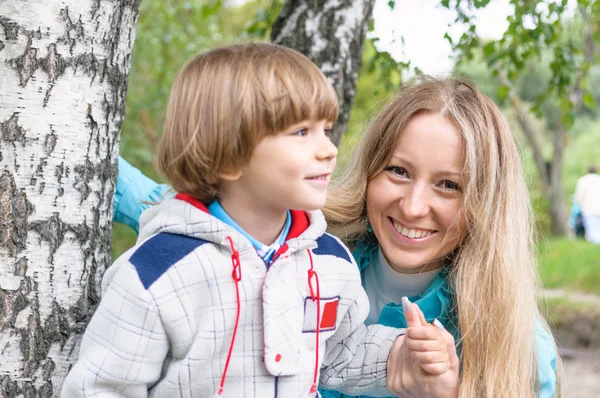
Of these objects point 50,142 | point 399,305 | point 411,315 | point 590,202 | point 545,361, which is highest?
point 50,142

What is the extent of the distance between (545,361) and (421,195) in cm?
59

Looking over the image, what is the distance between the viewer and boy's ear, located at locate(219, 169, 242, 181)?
4.44 feet

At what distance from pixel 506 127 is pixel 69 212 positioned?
3.72 ft

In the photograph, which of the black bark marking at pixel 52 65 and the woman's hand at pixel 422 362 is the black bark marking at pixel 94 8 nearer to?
the black bark marking at pixel 52 65

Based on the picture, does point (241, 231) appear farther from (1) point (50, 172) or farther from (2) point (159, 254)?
(1) point (50, 172)

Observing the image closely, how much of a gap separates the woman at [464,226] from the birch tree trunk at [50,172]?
0.38 m

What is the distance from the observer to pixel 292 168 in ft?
→ 4.35

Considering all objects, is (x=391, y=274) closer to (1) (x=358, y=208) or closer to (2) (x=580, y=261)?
(1) (x=358, y=208)

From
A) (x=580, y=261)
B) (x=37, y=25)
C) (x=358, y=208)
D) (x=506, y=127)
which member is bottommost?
(x=580, y=261)

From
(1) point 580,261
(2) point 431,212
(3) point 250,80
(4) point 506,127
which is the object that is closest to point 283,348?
(3) point 250,80

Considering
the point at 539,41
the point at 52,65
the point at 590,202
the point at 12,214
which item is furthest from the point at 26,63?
the point at 590,202

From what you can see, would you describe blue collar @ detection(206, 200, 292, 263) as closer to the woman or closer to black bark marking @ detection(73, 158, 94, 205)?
black bark marking @ detection(73, 158, 94, 205)

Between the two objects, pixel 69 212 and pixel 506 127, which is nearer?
pixel 69 212

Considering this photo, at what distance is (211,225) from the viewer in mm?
1348
